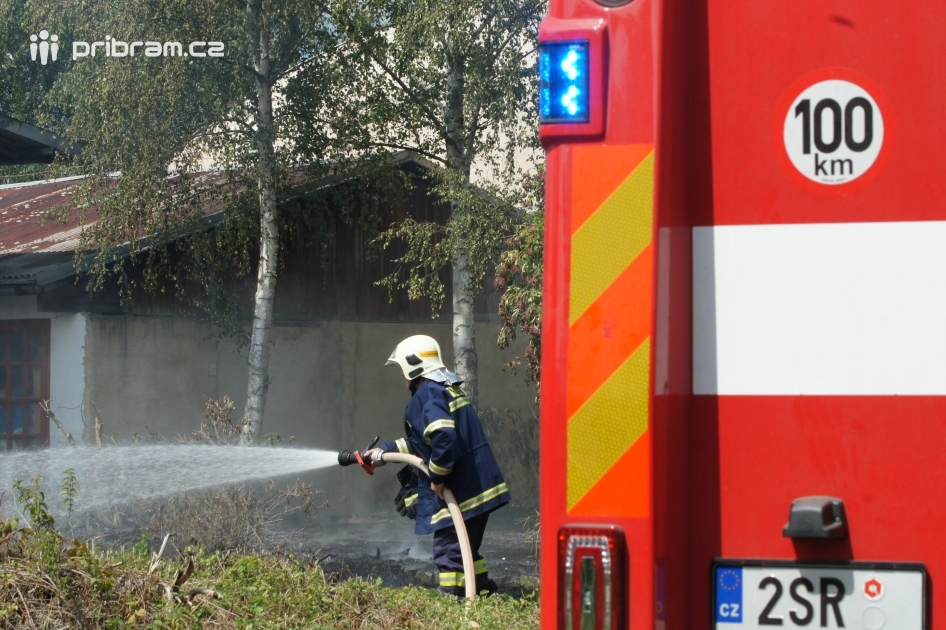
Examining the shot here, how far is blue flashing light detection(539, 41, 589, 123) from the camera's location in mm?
→ 1820

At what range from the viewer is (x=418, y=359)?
6.26 metres

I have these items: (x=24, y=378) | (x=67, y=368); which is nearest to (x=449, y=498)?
(x=67, y=368)

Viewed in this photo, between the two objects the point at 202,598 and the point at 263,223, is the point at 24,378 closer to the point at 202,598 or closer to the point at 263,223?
the point at 263,223

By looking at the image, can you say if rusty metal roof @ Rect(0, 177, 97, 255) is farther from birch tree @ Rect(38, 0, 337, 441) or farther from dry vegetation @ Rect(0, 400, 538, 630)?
dry vegetation @ Rect(0, 400, 538, 630)

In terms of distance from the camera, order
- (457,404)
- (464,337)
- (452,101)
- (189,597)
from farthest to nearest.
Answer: (464,337) → (452,101) → (457,404) → (189,597)

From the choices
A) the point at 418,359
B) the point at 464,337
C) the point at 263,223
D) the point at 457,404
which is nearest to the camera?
the point at 457,404

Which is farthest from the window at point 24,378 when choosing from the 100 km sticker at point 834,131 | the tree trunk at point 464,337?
the 100 km sticker at point 834,131

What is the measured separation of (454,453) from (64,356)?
7.73m

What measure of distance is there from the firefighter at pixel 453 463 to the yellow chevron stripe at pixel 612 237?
13.9 feet

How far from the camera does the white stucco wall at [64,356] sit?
12156 millimetres

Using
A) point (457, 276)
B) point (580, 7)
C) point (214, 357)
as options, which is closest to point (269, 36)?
point (457, 276)

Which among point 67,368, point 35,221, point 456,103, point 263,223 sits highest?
point 456,103

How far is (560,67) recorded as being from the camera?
1.84 m

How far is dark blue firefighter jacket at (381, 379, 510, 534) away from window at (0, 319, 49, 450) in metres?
7.45
